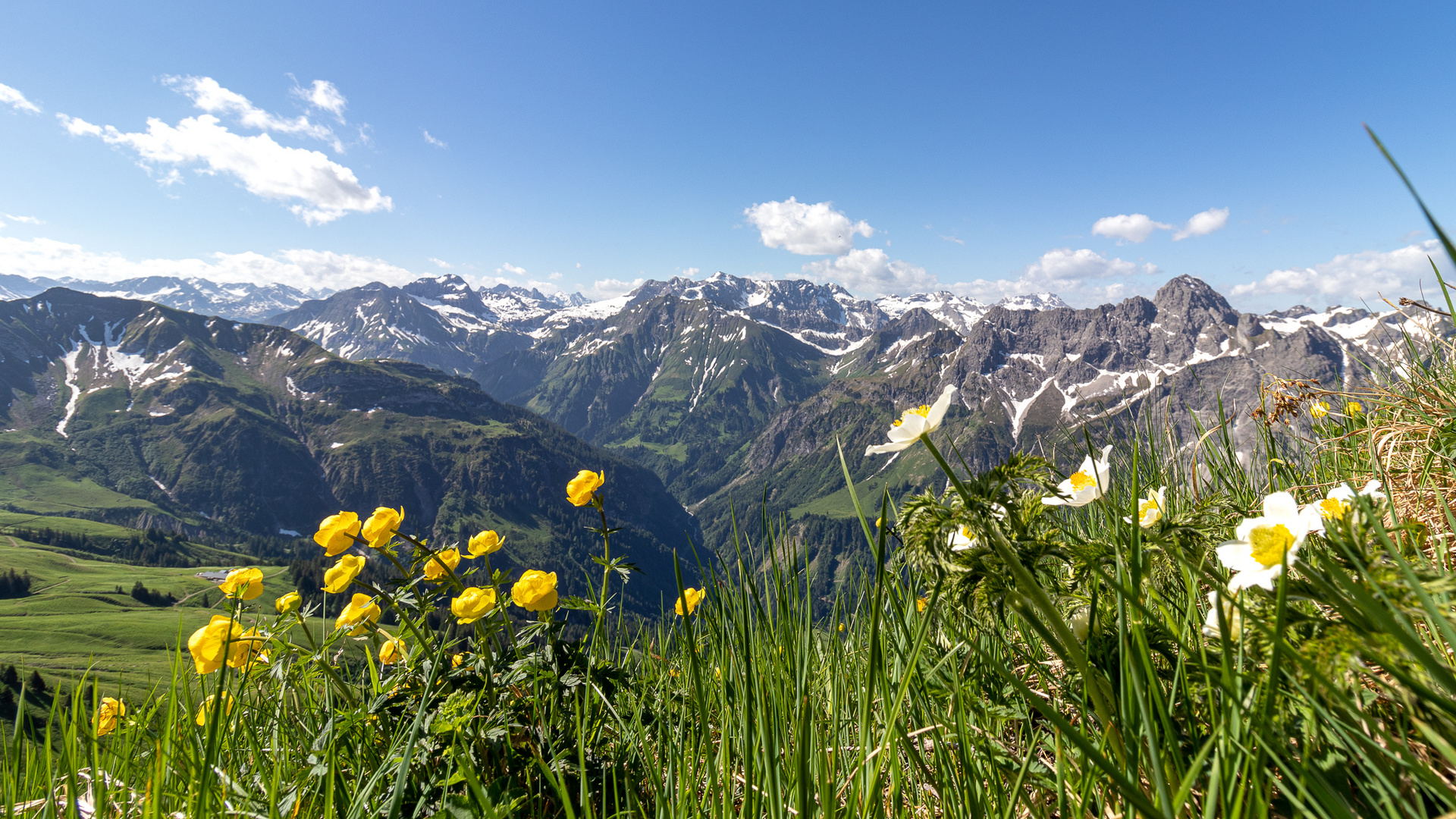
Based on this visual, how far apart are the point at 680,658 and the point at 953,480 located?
248 centimetres

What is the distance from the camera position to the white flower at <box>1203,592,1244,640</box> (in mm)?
1021

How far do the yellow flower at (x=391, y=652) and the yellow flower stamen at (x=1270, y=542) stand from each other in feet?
10.8

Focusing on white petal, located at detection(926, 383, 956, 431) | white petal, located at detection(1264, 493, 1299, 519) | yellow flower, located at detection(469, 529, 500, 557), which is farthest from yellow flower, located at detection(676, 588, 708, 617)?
white petal, located at detection(1264, 493, 1299, 519)

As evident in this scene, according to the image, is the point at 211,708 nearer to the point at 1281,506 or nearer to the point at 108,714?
the point at 108,714

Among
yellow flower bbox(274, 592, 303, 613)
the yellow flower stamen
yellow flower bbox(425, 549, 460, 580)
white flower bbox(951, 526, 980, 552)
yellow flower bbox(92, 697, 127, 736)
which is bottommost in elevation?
yellow flower bbox(92, 697, 127, 736)

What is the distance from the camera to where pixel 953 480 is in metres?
1.24

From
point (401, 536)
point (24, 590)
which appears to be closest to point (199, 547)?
point (24, 590)

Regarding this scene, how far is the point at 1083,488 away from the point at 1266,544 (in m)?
0.76

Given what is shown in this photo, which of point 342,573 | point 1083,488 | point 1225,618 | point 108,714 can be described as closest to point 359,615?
point 342,573

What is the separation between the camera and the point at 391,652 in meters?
3.17

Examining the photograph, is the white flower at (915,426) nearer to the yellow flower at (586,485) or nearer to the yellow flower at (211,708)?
the yellow flower at (586,485)

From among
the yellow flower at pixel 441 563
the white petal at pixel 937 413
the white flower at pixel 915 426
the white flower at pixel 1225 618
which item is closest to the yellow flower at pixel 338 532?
the yellow flower at pixel 441 563

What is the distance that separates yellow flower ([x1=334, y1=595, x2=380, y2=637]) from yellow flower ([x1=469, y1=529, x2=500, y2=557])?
1.57 feet

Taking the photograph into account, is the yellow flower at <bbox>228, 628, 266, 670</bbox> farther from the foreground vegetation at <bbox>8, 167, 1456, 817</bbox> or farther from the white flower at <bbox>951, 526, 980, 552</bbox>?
the white flower at <bbox>951, 526, 980, 552</bbox>
